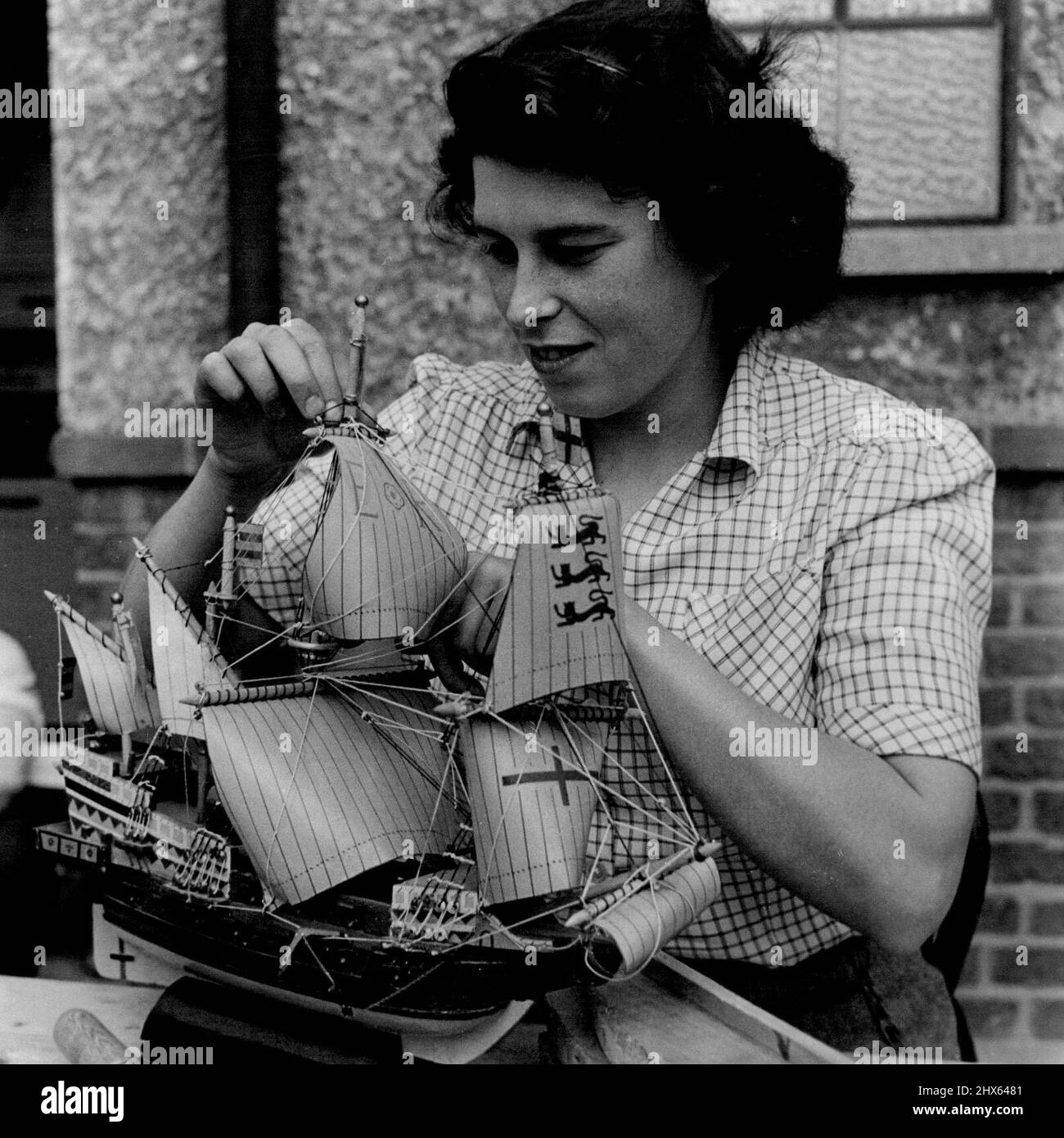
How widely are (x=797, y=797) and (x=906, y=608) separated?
192mm

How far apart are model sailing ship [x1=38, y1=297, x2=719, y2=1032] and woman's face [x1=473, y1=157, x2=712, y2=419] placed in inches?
5.8

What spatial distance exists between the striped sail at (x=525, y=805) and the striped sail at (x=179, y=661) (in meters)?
0.20

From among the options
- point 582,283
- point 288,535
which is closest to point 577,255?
point 582,283

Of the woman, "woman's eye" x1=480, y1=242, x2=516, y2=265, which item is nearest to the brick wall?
the woman

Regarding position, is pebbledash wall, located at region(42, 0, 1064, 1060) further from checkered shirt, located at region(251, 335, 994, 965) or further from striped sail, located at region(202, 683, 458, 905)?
striped sail, located at region(202, 683, 458, 905)

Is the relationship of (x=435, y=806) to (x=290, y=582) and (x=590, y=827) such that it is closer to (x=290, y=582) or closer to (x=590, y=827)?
(x=590, y=827)

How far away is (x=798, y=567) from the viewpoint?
1.08 metres

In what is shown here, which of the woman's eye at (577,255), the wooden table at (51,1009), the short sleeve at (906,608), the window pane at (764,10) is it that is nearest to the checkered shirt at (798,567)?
the short sleeve at (906,608)

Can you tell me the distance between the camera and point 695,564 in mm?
1111

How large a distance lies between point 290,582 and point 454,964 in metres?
0.45

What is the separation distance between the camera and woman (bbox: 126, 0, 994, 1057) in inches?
38.1

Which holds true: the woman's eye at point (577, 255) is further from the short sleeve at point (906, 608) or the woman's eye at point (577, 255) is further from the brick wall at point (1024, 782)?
the brick wall at point (1024, 782)

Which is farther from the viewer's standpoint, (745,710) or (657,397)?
(657,397)
